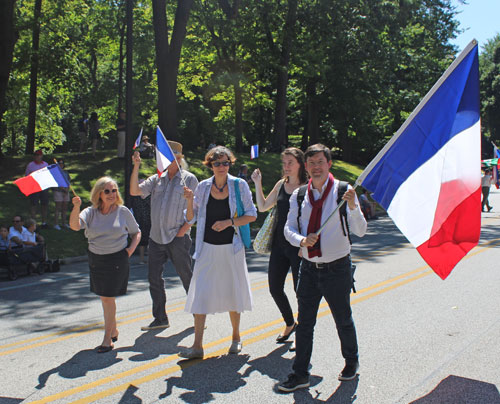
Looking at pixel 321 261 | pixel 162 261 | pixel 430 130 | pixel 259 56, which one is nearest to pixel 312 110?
pixel 259 56

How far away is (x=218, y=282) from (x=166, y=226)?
1.24m

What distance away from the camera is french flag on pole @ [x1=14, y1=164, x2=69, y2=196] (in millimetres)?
6863

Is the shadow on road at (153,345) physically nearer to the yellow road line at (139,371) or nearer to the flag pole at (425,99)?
the yellow road line at (139,371)

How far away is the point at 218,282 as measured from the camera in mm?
6121

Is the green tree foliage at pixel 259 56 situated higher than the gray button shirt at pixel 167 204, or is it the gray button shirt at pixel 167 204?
the green tree foliage at pixel 259 56

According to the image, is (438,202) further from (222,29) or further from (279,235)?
(222,29)

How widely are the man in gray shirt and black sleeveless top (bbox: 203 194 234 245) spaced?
2.60 ft

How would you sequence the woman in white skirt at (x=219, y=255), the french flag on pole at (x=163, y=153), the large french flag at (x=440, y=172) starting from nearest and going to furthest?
1. the large french flag at (x=440, y=172)
2. the woman in white skirt at (x=219, y=255)
3. the french flag on pole at (x=163, y=153)

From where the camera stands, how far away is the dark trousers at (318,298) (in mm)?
5047

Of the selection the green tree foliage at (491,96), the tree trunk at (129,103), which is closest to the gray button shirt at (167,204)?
the tree trunk at (129,103)

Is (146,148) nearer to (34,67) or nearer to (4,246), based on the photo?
(34,67)

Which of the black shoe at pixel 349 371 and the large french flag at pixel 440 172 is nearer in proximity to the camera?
the large french flag at pixel 440 172

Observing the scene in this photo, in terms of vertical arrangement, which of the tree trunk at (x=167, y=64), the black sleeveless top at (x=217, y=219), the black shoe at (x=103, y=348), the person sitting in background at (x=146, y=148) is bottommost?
the black shoe at (x=103, y=348)

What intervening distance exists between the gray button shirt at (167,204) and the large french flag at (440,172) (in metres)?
2.64
